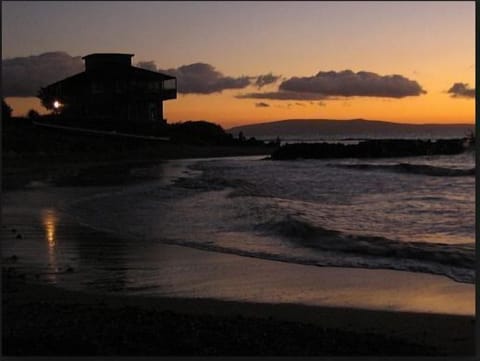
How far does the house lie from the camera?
1976 inches

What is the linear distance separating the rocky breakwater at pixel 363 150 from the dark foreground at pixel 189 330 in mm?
40236

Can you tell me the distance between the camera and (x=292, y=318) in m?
5.82

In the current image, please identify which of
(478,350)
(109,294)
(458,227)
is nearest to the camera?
(478,350)

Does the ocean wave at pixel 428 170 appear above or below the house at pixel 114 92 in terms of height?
below

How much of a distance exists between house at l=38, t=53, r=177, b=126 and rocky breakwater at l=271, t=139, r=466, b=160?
1087 centimetres

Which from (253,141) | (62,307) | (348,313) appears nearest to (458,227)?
(348,313)

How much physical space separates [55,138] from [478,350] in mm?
38541

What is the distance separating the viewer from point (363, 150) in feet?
171

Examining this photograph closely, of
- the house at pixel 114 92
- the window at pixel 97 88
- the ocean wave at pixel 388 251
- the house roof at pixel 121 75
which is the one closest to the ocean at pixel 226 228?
the ocean wave at pixel 388 251

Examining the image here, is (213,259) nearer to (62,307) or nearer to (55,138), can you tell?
(62,307)

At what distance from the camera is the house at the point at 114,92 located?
1976 inches

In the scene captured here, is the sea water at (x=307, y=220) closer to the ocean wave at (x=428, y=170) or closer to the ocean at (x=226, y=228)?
the ocean at (x=226, y=228)

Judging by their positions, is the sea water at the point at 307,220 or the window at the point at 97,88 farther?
the window at the point at 97,88

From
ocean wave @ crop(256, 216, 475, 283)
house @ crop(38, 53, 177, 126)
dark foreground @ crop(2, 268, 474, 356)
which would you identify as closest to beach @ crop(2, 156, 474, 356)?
dark foreground @ crop(2, 268, 474, 356)
